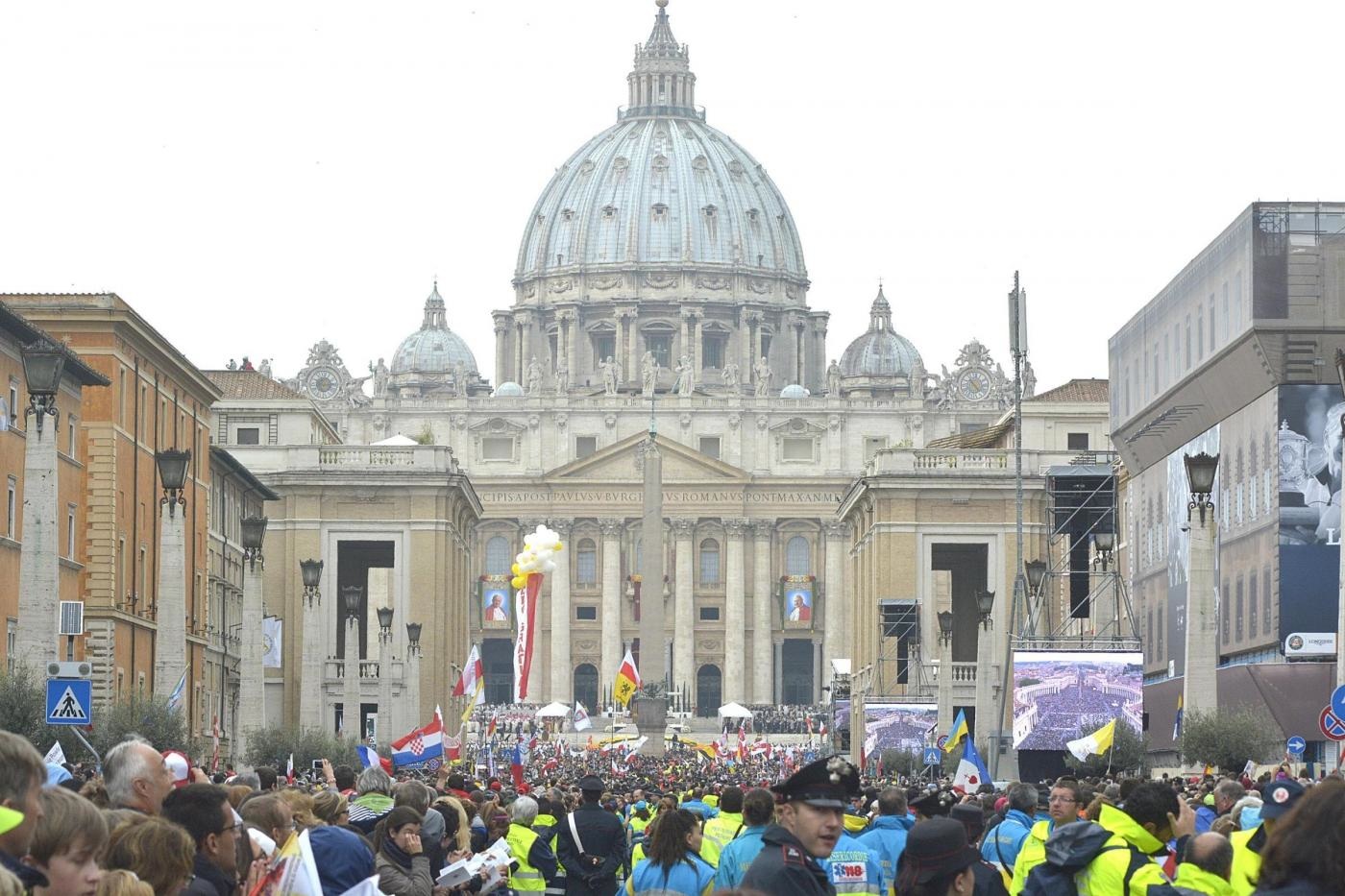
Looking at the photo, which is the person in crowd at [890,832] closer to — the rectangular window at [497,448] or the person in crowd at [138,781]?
the person in crowd at [138,781]

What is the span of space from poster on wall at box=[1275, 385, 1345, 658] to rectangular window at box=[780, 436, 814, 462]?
11040cm

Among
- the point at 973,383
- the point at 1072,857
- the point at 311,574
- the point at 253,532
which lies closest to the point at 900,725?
the point at 311,574

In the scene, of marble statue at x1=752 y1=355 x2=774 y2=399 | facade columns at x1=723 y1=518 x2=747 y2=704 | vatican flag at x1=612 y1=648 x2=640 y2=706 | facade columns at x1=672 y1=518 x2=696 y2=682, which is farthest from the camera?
marble statue at x1=752 y1=355 x2=774 y2=399

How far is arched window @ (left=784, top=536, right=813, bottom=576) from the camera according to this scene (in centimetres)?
16675

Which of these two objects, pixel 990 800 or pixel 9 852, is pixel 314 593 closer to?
pixel 990 800

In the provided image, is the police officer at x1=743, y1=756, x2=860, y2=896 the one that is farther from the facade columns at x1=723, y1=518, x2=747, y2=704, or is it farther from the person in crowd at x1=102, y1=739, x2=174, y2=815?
the facade columns at x1=723, y1=518, x2=747, y2=704

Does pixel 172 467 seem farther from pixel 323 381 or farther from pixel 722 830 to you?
pixel 323 381

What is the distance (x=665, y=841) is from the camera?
15305 mm

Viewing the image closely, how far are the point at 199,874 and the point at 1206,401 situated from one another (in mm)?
59275

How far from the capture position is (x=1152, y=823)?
13.5m

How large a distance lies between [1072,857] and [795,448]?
6319 inches

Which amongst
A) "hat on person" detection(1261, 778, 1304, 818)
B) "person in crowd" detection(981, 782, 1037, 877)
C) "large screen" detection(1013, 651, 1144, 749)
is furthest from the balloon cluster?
"hat on person" detection(1261, 778, 1304, 818)

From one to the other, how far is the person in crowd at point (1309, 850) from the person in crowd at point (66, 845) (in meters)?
3.59

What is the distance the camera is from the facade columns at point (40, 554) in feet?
105
